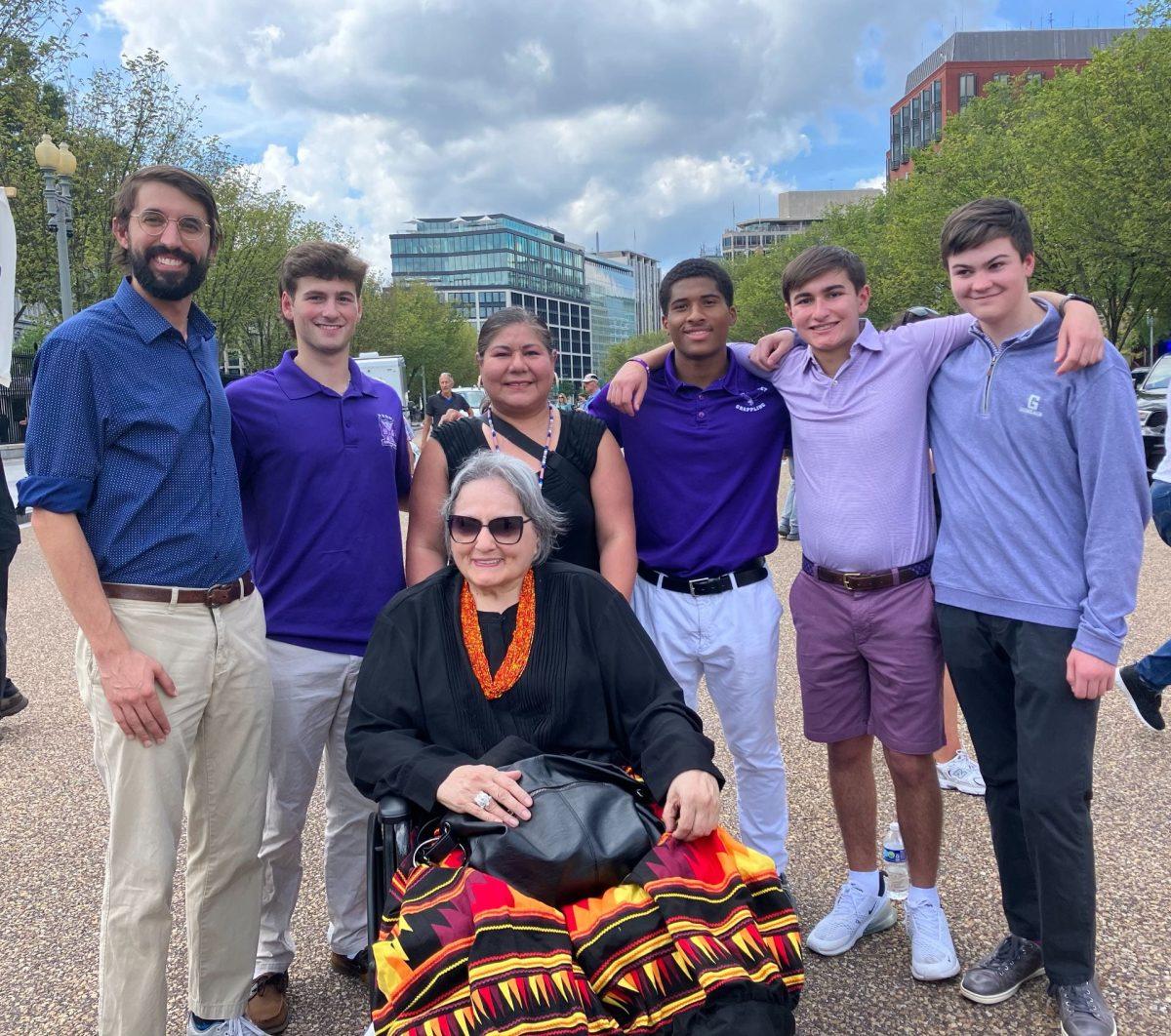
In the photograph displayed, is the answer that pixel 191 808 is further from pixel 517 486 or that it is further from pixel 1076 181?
pixel 1076 181

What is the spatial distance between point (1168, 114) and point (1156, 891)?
2019 centimetres

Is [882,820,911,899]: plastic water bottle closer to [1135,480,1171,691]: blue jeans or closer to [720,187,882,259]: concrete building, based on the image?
[1135,480,1171,691]: blue jeans

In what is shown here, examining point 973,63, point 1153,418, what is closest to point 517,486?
point 1153,418

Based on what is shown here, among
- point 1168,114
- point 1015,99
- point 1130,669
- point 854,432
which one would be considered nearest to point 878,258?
point 1015,99

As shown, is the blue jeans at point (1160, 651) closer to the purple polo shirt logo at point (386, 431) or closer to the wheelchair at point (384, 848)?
the purple polo shirt logo at point (386, 431)

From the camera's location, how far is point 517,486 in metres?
2.70

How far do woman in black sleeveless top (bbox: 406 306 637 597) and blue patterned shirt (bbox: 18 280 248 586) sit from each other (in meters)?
0.65

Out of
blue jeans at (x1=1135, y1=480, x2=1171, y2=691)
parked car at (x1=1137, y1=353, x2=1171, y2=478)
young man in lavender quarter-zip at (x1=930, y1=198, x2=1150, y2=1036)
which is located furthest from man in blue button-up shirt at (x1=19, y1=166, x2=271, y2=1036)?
parked car at (x1=1137, y1=353, x2=1171, y2=478)

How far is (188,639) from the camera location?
8.18ft

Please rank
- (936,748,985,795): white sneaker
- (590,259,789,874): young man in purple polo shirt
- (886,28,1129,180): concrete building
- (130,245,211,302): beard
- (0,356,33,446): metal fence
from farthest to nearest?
(886,28,1129,180): concrete building < (0,356,33,446): metal fence < (936,748,985,795): white sneaker < (590,259,789,874): young man in purple polo shirt < (130,245,211,302): beard

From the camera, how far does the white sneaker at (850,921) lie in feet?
10.3

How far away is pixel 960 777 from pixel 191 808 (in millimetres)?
3422

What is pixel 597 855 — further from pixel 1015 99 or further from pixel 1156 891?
pixel 1015 99

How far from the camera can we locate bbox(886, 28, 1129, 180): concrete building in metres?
75.4
